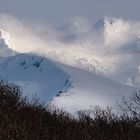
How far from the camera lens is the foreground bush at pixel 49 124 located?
41.0 ft

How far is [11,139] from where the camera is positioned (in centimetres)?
1148

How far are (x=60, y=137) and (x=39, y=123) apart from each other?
883mm

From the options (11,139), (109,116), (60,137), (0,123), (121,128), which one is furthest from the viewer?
(109,116)

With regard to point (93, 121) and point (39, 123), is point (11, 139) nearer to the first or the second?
point (39, 123)

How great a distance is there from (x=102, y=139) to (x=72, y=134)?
2.43 ft

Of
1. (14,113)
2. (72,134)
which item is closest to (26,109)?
(14,113)

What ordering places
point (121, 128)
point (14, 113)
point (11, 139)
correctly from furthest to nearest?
point (121, 128) < point (14, 113) < point (11, 139)

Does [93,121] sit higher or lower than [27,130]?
higher

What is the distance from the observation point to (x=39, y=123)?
1398 cm

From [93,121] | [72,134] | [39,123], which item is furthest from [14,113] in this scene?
[93,121]

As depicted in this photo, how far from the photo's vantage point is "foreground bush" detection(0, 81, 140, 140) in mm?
12500

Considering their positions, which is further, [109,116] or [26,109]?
[109,116]

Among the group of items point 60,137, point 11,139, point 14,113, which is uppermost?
point 14,113

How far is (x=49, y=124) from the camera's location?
1461cm
